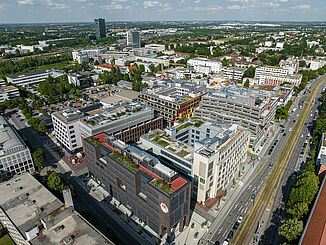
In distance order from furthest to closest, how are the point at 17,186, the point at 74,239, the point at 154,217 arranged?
the point at 17,186, the point at 154,217, the point at 74,239

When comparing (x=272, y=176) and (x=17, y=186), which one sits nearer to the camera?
(x=17, y=186)

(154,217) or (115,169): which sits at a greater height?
(115,169)

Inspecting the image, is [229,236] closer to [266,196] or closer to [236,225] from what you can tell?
[236,225]

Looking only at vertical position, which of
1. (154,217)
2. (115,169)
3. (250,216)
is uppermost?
(115,169)

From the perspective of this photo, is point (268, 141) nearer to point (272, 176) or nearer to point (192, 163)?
point (272, 176)

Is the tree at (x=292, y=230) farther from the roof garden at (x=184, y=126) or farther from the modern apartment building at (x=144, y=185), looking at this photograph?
the roof garden at (x=184, y=126)

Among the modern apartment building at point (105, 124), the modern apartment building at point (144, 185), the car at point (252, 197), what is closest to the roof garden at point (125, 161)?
the modern apartment building at point (144, 185)

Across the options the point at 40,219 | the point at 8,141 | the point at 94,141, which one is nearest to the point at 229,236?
the point at 40,219

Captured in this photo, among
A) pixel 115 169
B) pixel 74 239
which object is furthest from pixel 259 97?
pixel 74 239
